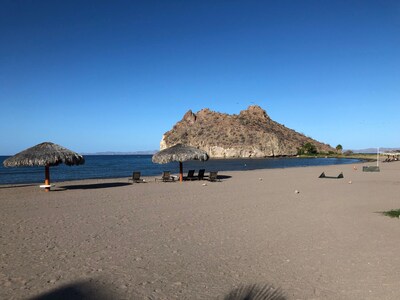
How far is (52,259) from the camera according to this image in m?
5.31

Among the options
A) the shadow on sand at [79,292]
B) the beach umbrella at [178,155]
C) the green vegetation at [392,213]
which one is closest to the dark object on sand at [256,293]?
the shadow on sand at [79,292]

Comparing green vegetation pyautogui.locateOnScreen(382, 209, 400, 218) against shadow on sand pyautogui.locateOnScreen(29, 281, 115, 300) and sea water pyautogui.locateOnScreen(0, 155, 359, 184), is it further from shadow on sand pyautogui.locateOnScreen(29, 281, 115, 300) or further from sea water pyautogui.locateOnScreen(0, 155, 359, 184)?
sea water pyautogui.locateOnScreen(0, 155, 359, 184)

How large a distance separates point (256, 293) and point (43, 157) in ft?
43.5

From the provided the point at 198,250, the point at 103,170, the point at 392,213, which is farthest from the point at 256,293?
the point at 103,170

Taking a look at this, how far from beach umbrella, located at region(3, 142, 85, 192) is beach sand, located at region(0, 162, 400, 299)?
4475 mm

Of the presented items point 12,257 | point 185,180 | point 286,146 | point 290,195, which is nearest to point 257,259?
point 12,257

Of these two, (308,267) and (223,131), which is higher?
(223,131)

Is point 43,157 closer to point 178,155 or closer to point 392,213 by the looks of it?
point 178,155

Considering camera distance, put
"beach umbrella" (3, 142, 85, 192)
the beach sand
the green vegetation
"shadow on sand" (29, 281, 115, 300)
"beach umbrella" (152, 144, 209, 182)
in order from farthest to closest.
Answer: "beach umbrella" (152, 144, 209, 182) < "beach umbrella" (3, 142, 85, 192) < the green vegetation < the beach sand < "shadow on sand" (29, 281, 115, 300)

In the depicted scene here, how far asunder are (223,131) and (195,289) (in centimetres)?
12236

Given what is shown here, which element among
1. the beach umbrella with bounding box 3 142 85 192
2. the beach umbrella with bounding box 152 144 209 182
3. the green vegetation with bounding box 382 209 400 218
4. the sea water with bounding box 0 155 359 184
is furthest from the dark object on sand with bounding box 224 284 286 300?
the sea water with bounding box 0 155 359 184

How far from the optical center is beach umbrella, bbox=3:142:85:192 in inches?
585

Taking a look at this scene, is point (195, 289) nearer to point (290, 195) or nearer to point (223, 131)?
point (290, 195)

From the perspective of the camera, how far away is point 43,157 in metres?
14.9
